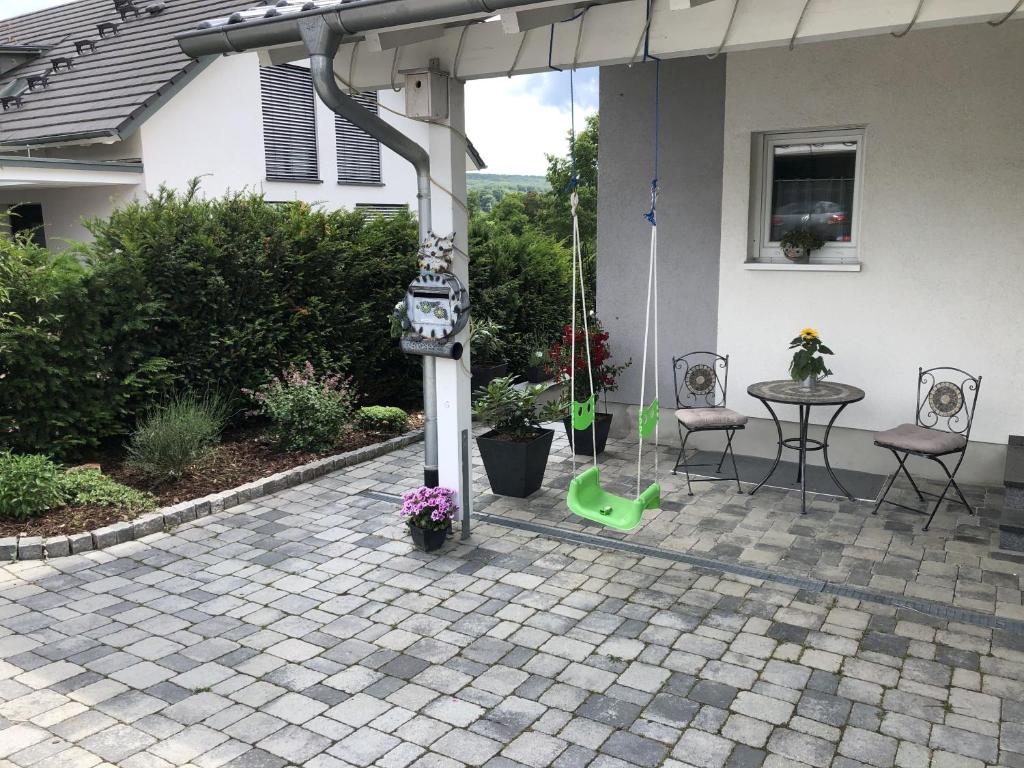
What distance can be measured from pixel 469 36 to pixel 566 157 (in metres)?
19.7

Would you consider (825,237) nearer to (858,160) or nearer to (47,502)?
(858,160)

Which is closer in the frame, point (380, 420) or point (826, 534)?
point (826, 534)

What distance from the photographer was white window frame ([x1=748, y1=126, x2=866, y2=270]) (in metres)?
6.41

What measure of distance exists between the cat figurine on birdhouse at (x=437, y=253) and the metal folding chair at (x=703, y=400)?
2235 mm

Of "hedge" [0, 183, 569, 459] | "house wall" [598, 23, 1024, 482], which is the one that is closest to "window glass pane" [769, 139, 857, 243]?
"house wall" [598, 23, 1024, 482]

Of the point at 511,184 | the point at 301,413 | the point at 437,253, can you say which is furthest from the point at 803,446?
the point at 511,184

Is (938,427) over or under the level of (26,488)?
over

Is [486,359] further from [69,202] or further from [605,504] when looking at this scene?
[69,202]

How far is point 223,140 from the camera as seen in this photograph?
12.7 m

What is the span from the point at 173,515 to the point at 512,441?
2462mm

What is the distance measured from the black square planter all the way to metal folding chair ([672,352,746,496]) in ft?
3.63

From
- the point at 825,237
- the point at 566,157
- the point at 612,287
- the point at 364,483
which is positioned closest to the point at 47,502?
the point at 364,483

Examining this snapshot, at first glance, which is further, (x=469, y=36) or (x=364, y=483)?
(x=364, y=483)

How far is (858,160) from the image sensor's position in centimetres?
641
